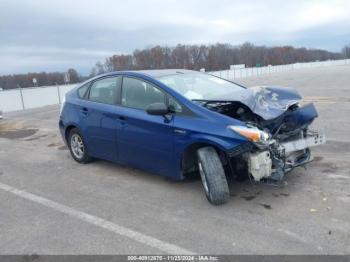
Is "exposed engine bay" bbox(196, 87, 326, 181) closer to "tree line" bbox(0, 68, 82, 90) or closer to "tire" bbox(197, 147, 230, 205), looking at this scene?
"tire" bbox(197, 147, 230, 205)

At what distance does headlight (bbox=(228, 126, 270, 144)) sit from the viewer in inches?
167

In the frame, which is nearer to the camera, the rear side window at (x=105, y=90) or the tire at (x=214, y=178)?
the tire at (x=214, y=178)

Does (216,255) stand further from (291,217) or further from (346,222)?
(346,222)

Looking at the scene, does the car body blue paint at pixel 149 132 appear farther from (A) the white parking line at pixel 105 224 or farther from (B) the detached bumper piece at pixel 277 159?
(A) the white parking line at pixel 105 224

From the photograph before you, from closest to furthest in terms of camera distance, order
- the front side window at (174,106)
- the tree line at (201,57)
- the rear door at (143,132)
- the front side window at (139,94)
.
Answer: the front side window at (174,106)
the rear door at (143,132)
the front side window at (139,94)
the tree line at (201,57)

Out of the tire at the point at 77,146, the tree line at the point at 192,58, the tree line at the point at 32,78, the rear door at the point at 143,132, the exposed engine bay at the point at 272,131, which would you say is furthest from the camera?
the tree line at the point at 192,58

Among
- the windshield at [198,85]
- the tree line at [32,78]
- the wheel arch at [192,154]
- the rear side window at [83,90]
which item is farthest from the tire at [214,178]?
the tree line at [32,78]

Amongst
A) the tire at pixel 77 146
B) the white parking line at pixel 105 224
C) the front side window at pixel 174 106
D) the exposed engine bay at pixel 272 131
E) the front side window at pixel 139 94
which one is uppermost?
the front side window at pixel 139 94

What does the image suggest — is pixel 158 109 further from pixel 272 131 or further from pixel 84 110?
pixel 84 110

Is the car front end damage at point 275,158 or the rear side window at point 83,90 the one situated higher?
the rear side window at point 83,90

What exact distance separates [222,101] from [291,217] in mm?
1550

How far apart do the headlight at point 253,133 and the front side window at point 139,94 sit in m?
1.20

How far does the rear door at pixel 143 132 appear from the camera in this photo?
4961 mm

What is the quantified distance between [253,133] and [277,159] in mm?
491
